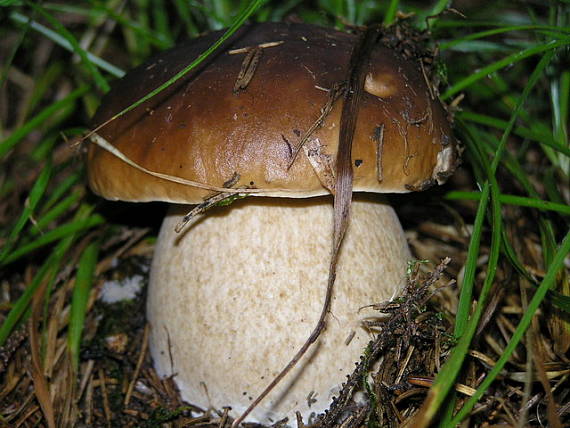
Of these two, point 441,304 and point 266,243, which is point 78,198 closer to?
point 266,243

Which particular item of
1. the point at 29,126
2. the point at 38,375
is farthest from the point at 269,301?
the point at 29,126

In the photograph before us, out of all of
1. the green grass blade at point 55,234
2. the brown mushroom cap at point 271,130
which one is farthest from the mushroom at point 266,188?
the green grass blade at point 55,234

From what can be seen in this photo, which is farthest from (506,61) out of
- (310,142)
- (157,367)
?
(157,367)

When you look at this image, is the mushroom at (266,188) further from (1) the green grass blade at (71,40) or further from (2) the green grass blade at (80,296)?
(1) the green grass blade at (71,40)

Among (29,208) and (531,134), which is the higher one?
(531,134)

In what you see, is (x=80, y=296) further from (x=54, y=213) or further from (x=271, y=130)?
(x=271, y=130)

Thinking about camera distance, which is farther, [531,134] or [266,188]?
[531,134]

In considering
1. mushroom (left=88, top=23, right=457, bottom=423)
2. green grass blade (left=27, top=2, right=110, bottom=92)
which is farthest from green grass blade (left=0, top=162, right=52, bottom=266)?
green grass blade (left=27, top=2, right=110, bottom=92)
